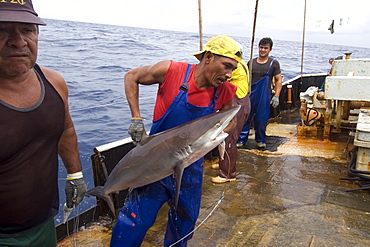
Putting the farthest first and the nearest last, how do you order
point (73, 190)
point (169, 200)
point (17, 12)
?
point (169, 200), point (73, 190), point (17, 12)

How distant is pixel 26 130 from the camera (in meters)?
1.78

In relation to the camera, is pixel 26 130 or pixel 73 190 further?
pixel 73 190

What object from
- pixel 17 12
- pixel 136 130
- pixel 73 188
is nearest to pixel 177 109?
pixel 136 130

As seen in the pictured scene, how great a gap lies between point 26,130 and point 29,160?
0.19m

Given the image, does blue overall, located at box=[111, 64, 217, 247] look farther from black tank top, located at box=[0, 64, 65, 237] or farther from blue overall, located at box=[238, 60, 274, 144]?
blue overall, located at box=[238, 60, 274, 144]

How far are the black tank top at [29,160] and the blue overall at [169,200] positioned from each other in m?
0.56

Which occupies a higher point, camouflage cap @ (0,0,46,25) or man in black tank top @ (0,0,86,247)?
camouflage cap @ (0,0,46,25)

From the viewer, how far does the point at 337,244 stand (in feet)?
10.4

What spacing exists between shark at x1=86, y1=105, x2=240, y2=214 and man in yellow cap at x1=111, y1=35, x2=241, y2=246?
0.17m

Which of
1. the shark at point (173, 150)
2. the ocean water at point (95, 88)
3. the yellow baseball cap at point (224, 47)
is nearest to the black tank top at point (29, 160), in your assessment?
the shark at point (173, 150)

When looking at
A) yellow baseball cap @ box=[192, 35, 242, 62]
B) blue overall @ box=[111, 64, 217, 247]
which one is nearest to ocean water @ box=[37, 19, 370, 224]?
blue overall @ box=[111, 64, 217, 247]

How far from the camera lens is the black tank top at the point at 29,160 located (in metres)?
1.74

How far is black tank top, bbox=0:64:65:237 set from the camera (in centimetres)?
174

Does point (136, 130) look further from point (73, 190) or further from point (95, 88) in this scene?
point (95, 88)
